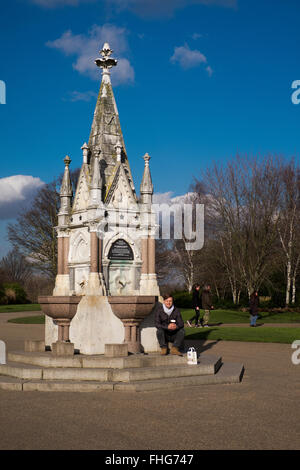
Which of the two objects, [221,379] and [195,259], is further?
[195,259]

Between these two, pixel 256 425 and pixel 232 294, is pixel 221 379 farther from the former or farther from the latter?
pixel 232 294

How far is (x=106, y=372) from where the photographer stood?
9688mm

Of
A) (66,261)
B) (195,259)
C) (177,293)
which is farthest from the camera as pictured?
(195,259)

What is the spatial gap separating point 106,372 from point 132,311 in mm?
2230

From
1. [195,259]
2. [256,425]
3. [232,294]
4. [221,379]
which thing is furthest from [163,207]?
[256,425]

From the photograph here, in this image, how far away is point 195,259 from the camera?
4559 centimetres

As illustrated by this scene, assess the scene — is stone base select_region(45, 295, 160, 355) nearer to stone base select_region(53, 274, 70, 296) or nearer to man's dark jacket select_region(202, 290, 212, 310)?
stone base select_region(53, 274, 70, 296)

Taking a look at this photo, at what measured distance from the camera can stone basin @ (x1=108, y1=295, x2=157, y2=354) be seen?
11.6m

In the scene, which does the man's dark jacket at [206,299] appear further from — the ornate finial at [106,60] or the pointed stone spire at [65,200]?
the ornate finial at [106,60]

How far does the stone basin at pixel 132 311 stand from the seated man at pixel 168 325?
1.19 ft

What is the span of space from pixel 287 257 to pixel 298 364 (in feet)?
85.2

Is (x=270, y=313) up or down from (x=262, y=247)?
down

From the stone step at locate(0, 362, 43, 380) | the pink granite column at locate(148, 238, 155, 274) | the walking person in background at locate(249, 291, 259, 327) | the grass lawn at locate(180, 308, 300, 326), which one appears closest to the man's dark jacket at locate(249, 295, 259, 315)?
the walking person in background at locate(249, 291, 259, 327)
